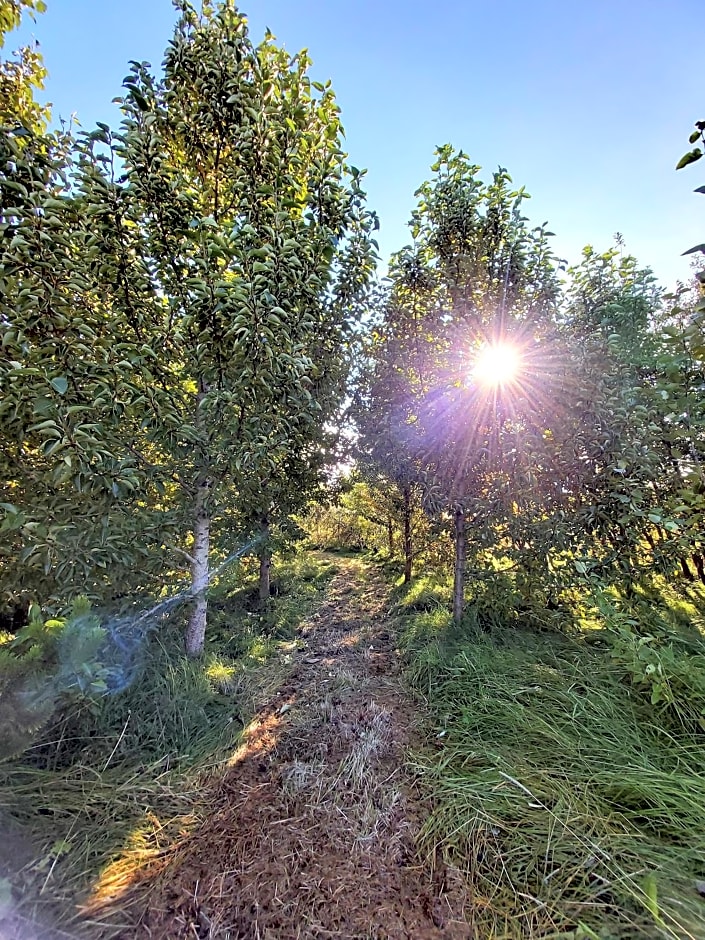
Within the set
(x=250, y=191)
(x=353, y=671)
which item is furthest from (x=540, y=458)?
(x=250, y=191)

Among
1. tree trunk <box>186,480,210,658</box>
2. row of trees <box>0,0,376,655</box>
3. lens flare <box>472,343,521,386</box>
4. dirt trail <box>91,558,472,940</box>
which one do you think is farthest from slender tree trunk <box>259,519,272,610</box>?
lens flare <box>472,343,521,386</box>

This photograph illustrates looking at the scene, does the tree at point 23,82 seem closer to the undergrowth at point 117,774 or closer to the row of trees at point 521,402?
the row of trees at point 521,402

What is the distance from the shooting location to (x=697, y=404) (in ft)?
6.33

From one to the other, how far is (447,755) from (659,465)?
2.99 m

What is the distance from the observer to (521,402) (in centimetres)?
325

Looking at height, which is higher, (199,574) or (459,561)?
(199,574)

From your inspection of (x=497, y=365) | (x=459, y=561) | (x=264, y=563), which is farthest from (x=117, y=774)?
(x=497, y=365)

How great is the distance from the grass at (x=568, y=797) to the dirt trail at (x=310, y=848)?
19cm

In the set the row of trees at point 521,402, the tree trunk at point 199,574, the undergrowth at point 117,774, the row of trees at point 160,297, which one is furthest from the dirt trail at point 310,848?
the row of trees at point 521,402

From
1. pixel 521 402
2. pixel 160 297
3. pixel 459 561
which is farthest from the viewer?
pixel 459 561

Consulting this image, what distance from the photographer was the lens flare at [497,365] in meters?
3.26

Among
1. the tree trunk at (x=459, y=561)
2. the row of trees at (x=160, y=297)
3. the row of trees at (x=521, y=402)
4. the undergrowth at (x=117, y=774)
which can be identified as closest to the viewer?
the undergrowth at (x=117, y=774)

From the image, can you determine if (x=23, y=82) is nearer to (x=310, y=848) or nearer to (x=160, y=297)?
(x=160, y=297)

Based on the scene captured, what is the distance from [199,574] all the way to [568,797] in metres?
3.03
